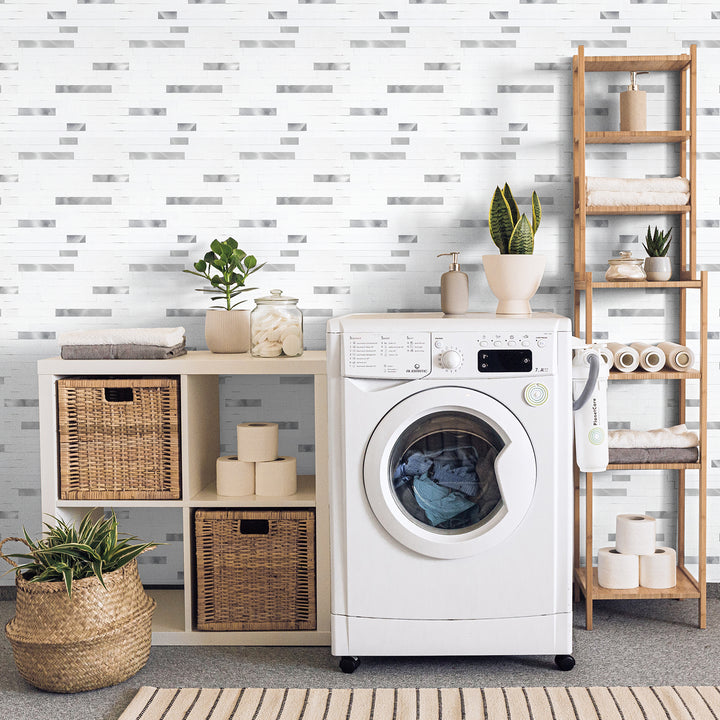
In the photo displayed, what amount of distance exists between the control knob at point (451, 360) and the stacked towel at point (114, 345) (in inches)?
33.4

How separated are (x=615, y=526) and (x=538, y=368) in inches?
37.2

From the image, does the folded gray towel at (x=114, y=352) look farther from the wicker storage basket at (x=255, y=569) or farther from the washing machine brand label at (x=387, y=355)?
the washing machine brand label at (x=387, y=355)

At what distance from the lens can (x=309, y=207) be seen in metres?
2.76

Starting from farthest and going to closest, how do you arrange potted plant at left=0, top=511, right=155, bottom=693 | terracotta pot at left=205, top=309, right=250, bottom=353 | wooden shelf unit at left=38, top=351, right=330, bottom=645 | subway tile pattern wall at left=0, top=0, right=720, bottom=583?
1. subway tile pattern wall at left=0, top=0, right=720, bottom=583
2. terracotta pot at left=205, top=309, right=250, bottom=353
3. wooden shelf unit at left=38, top=351, right=330, bottom=645
4. potted plant at left=0, top=511, right=155, bottom=693

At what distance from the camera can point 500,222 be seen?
251 cm

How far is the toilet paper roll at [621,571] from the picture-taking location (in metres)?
2.50

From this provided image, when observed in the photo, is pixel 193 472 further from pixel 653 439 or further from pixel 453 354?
pixel 653 439

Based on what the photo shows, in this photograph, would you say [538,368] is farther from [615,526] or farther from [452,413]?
[615,526]

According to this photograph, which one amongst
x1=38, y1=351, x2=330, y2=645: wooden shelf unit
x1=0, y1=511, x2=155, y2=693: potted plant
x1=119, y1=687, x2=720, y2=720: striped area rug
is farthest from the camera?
x1=38, y1=351, x2=330, y2=645: wooden shelf unit

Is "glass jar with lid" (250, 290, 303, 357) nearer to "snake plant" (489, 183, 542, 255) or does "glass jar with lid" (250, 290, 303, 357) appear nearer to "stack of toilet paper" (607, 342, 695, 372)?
"snake plant" (489, 183, 542, 255)

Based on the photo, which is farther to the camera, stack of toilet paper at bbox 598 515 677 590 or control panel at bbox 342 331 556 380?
stack of toilet paper at bbox 598 515 677 590

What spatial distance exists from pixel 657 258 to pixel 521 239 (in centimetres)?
44

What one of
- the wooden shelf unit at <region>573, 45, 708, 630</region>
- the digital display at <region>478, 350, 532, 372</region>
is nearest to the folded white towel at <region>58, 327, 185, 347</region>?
the digital display at <region>478, 350, 532, 372</region>

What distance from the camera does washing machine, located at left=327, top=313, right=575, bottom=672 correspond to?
211 centimetres
